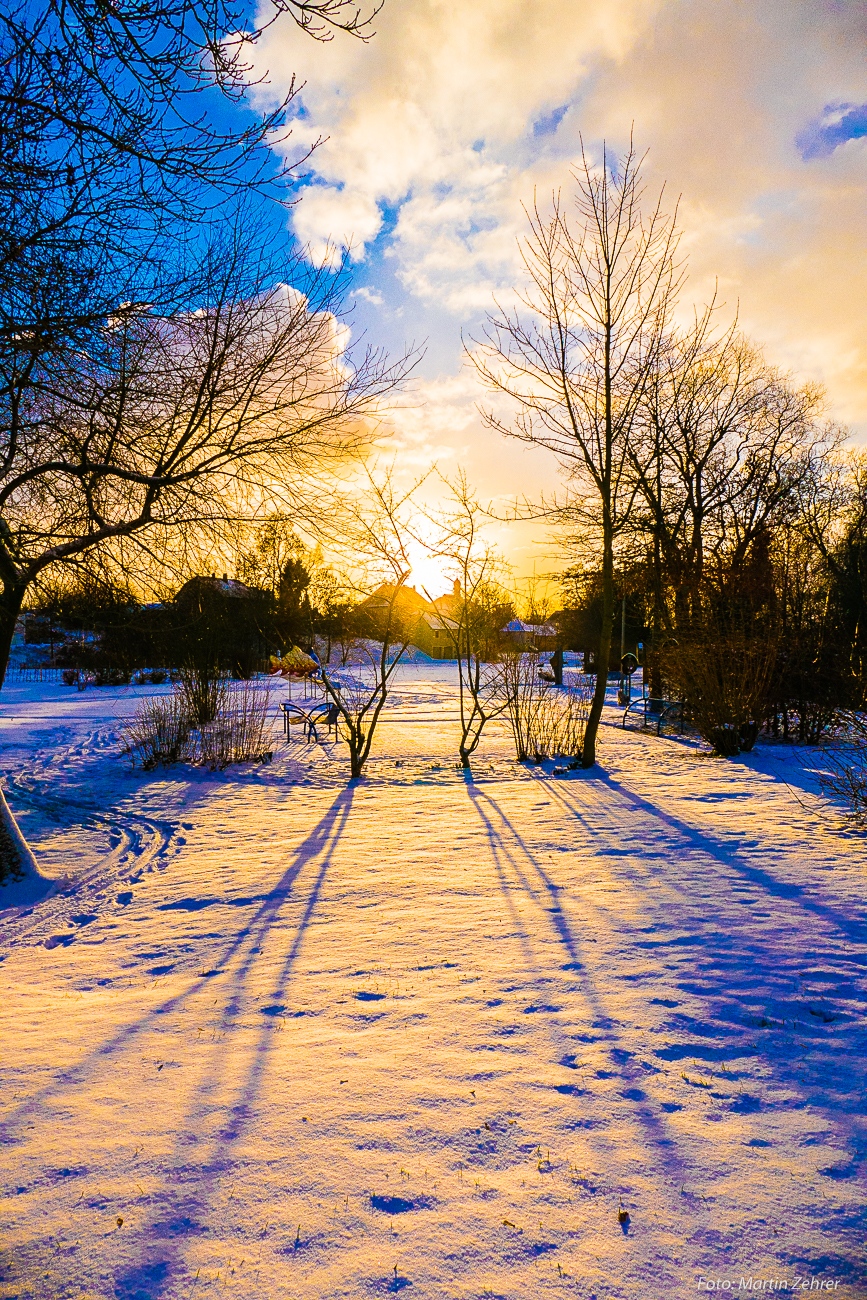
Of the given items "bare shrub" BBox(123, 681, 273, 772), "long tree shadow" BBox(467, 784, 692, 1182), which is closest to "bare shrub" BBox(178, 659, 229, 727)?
"bare shrub" BBox(123, 681, 273, 772)

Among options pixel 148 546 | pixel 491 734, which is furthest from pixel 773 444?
pixel 148 546

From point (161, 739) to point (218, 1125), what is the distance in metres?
8.62

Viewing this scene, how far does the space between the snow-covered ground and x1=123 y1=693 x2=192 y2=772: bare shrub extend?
3.90m

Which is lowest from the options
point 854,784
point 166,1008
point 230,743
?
point 166,1008

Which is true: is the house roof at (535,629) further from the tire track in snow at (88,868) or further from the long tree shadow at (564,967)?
the tire track in snow at (88,868)

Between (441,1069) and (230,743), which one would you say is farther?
(230,743)

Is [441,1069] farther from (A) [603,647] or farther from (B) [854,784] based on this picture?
(A) [603,647]

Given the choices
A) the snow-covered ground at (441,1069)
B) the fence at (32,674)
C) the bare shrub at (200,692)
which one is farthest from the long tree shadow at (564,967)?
the fence at (32,674)

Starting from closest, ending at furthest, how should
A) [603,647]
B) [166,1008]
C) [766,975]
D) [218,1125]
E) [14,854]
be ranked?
[218,1125], [166,1008], [766,975], [14,854], [603,647]

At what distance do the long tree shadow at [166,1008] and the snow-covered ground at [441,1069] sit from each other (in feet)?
0.05

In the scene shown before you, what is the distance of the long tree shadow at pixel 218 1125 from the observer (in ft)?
5.53

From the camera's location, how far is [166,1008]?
3072 millimetres

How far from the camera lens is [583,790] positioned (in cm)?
798

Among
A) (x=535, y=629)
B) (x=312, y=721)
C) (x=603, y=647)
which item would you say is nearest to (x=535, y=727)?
(x=603, y=647)
